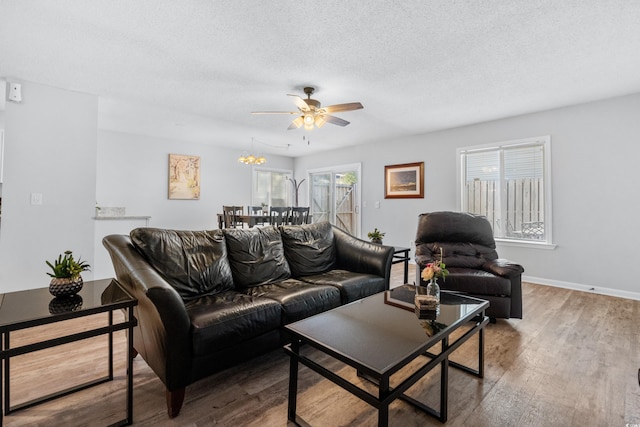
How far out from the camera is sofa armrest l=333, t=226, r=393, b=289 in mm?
2844

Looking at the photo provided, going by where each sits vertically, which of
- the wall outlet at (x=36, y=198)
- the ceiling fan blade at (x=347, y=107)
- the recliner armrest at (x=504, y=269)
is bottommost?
the recliner armrest at (x=504, y=269)

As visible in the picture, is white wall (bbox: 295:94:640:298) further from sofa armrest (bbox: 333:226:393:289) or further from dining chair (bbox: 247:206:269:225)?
dining chair (bbox: 247:206:269:225)

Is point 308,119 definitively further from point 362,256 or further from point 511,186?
point 511,186

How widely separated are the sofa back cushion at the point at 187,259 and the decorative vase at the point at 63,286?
20.6 inches

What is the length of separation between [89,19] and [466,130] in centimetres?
495

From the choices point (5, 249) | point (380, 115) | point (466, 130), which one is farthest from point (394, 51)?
point (5, 249)

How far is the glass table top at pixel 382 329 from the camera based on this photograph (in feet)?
4.12

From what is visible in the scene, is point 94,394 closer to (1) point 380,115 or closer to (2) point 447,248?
(2) point 447,248

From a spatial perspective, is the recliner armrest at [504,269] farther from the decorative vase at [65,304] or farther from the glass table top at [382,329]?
the decorative vase at [65,304]

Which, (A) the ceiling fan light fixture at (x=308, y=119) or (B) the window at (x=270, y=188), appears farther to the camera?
(B) the window at (x=270, y=188)

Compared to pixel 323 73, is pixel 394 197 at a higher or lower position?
lower

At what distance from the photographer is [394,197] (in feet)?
19.6

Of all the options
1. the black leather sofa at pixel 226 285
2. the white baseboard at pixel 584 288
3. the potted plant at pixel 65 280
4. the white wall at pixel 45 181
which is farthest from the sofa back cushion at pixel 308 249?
the white baseboard at pixel 584 288

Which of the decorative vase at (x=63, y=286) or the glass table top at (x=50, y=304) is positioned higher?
the decorative vase at (x=63, y=286)
